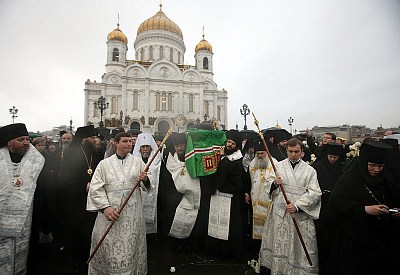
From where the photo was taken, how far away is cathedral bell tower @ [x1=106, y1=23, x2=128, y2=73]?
1560 inches

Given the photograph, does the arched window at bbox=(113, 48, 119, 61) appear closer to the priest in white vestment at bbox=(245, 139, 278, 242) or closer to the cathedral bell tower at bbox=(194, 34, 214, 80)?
the cathedral bell tower at bbox=(194, 34, 214, 80)

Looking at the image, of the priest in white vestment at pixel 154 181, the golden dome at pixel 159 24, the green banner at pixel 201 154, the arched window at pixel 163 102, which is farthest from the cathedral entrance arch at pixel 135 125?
the green banner at pixel 201 154

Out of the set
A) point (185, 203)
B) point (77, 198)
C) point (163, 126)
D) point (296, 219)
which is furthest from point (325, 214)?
point (163, 126)

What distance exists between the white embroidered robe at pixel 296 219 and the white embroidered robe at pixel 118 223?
1.96m

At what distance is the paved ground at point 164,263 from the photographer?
149 inches

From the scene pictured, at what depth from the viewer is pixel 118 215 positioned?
280 cm

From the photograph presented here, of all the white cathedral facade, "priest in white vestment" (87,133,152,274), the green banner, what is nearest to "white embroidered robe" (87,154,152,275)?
"priest in white vestment" (87,133,152,274)

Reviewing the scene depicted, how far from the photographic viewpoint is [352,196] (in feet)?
8.55

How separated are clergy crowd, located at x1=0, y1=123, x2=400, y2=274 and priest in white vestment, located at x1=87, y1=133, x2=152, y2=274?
13 millimetres

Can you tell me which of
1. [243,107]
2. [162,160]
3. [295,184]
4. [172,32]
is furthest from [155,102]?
[295,184]

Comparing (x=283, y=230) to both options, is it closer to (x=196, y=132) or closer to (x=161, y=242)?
(x=196, y=132)

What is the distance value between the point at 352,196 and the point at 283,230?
108 cm

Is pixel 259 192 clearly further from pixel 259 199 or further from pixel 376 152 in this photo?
pixel 376 152

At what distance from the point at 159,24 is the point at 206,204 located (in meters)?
43.6
